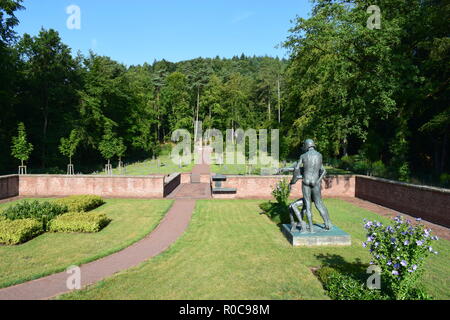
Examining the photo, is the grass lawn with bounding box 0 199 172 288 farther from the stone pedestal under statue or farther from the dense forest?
the dense forest

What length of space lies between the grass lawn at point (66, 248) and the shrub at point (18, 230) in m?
0.24

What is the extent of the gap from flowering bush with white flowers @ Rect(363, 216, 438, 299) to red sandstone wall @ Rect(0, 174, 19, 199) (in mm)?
21011

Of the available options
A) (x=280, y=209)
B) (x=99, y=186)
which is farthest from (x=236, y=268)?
(x=99, y=186)

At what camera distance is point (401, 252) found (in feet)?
17.1

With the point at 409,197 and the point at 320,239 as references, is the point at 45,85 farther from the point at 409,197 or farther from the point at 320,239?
the point at 409,197

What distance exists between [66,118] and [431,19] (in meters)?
37.0

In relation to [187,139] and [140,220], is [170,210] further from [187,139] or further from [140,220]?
[187,139]

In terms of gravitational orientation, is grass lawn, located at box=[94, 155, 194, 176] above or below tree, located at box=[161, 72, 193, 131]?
below

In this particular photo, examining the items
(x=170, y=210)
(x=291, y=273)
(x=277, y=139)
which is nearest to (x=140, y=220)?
(x=170, y=210)

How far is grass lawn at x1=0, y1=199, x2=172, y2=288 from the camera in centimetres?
780

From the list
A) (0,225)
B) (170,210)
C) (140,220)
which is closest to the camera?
(0,225)

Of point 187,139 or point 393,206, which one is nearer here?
point 393,206

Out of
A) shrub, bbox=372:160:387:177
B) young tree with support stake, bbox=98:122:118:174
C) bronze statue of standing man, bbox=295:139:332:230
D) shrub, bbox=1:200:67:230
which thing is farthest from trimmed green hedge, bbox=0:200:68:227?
young tree with support stake, bbox=98:122:118:174

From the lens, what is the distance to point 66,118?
3550 centimetres
